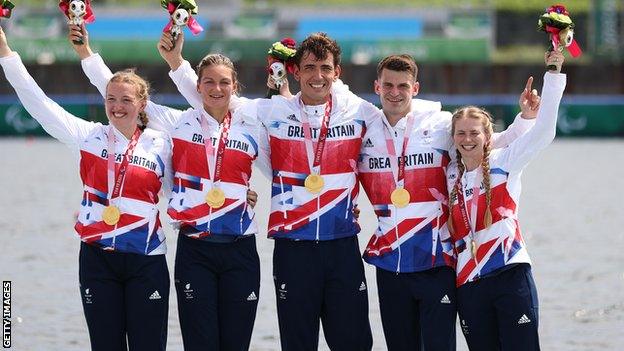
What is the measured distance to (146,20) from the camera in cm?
4006

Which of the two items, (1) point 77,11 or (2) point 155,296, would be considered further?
(1) point 77,11

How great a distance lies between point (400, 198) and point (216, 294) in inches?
48.5

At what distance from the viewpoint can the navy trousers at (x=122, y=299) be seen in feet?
24.6

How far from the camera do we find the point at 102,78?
8055mm

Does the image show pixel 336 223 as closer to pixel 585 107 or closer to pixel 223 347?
pixel 223 347

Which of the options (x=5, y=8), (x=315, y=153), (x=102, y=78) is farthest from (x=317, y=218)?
(x=5, y=8)

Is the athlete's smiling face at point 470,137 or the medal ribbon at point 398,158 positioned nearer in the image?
the athlete's smiling face at point 470,137

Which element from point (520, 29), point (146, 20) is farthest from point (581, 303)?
point (520, 29)

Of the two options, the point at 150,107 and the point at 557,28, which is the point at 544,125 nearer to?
the point at 557,28

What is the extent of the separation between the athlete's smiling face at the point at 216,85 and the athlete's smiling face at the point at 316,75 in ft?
1.46

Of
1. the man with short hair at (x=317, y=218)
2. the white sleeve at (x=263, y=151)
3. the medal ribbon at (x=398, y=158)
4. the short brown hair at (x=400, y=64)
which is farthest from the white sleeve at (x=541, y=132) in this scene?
the white sleeve at (x=263, y=151)

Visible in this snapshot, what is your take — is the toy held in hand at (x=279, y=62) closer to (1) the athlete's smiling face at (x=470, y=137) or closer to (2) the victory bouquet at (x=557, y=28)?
(1) the athlete's smiling face at (x=470, y=137)

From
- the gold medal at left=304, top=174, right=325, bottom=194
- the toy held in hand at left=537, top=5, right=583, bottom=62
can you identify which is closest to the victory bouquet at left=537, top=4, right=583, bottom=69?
the toy held in hand at left=537, top=5, right=583, bottom=62

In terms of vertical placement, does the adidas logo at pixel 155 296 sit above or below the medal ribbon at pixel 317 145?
below
